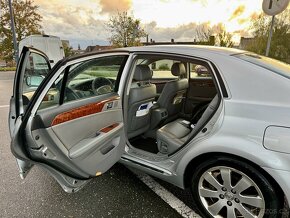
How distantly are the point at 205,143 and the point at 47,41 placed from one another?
9.92 meters

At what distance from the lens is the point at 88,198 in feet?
7.31

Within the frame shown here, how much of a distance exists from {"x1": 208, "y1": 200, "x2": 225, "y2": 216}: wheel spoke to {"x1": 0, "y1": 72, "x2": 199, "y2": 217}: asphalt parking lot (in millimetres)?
237

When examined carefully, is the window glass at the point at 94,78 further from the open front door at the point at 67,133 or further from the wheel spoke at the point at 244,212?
the wheel spoke at the point at 244,212

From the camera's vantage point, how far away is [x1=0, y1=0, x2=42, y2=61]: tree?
917 inches

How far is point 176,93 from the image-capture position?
3.07 m

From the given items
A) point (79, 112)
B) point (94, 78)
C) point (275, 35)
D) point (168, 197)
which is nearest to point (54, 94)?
point (79, 112)

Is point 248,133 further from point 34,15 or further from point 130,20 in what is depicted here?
point 34,15

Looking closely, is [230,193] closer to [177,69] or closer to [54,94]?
[54,94]

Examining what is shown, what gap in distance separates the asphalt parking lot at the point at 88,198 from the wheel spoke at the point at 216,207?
9.3 inches

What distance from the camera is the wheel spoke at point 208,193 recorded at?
1.78m

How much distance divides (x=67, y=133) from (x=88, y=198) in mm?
857

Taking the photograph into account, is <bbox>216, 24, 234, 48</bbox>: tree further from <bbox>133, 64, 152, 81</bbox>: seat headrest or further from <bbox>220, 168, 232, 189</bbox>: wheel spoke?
<bbox>220, 168, 232, 189</bbox>: wheel spoke

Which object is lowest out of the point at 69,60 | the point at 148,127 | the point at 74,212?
the point at 74,212

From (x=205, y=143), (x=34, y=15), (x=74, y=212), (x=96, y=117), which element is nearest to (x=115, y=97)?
(x=96, y=117)
